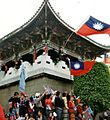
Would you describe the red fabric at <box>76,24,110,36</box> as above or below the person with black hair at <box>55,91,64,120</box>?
above

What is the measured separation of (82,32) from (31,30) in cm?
650

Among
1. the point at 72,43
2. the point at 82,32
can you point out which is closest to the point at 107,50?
the point at 72,43

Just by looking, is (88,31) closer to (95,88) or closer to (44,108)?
(44,108)

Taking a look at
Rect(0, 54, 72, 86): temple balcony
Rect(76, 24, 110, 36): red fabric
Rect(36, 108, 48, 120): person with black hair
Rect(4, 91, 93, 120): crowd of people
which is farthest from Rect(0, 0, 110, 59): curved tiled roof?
Rect(36, 108, 48, 120): person with black hair

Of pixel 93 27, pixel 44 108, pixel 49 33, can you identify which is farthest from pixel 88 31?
pixel 49 33

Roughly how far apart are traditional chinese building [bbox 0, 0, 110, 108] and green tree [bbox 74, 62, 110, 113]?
0.99 m

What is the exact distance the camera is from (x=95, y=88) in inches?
784

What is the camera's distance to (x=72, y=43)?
2212 centimetres

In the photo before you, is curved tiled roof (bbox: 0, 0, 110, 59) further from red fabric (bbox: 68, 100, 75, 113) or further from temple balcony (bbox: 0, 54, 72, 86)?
red fabric (bbox: 68, 100, 75, 113)

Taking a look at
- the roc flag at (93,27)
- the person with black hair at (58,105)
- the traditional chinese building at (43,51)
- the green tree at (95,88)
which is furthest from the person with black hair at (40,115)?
the green tree at (95,88)

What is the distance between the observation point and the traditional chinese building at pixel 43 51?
19.5 meters

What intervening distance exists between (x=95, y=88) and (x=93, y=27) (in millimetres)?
6174

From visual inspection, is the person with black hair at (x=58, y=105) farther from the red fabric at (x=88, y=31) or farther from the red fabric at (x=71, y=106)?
the red fabric at (x=88, y=31)

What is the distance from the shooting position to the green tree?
64.2 feet
